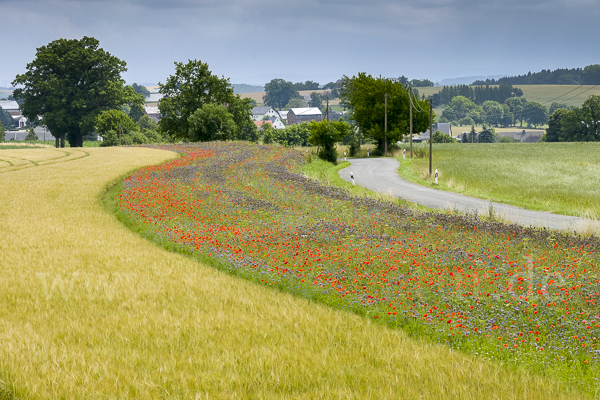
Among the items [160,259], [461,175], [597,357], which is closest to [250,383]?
[597,357]

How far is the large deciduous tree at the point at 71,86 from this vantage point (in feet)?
261

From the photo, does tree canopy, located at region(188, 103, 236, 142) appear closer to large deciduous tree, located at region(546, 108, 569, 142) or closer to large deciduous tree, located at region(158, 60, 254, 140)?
large deciduous tree, located at region(158, 60, 254, 140)

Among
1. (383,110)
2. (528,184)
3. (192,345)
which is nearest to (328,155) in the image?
(383,110)

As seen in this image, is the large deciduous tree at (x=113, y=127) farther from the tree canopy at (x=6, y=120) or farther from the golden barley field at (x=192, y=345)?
the tree canopy at (x=6, y=120)

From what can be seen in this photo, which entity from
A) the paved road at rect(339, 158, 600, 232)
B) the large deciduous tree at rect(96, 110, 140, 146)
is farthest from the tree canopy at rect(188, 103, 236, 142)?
the paved road at rect(339, 158, 600, 232)

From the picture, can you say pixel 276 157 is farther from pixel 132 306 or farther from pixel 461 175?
pixel 132 306

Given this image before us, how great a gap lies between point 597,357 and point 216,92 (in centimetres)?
7171

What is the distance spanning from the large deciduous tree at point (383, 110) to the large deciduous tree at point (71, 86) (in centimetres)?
4214

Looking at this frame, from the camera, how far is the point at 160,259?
12.4m

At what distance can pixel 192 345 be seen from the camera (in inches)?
257

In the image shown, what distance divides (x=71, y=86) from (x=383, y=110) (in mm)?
51043

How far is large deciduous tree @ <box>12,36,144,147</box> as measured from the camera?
79.6 meters

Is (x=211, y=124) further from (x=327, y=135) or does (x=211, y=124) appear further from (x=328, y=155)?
(x=327, y=135)

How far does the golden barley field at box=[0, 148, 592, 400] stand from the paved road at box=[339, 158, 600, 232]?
12078mm
